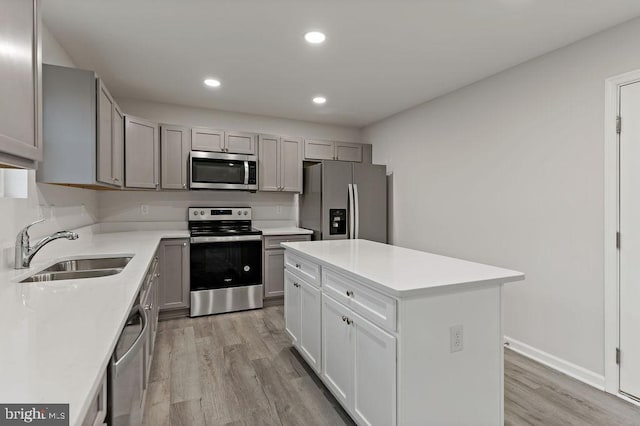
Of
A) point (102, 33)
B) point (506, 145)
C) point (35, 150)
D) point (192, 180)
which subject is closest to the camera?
point (35, 150)

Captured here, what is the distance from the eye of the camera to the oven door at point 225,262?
12.0ft

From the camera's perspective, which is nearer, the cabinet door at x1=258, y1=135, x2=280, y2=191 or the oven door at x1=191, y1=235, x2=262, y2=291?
the oven door at x1=191, y1=235, x2=262, y2=291

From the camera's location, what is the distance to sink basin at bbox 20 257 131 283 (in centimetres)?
177

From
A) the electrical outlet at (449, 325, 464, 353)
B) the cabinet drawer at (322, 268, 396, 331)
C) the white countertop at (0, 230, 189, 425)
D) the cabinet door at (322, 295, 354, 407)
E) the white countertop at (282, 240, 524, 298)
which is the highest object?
the white countertop at (282, 240, 524, 298)

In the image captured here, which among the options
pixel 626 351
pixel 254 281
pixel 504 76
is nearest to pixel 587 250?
pixel 626 351

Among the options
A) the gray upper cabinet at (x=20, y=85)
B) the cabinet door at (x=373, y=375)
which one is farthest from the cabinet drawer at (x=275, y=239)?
the gray upper cabinet at (x=20, y=85)

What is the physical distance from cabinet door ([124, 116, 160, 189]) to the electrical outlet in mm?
3247

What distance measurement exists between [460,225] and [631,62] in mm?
1792

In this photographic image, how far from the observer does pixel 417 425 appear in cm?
148

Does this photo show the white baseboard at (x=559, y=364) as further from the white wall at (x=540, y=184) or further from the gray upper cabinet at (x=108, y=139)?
the gray upper cabinet at (x=108, y=139)

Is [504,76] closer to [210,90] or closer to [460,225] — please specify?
[460,225]

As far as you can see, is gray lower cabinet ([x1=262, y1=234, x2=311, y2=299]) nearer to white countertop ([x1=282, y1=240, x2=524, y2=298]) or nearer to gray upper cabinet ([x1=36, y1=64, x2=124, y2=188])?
white countertop ([x1=282, y1=240, x2=524, y2=298])

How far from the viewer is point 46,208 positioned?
2258 millimetres

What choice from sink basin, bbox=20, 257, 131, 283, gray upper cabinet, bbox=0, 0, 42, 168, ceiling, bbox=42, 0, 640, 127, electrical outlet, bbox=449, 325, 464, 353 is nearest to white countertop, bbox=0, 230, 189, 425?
sink basin, bbox=20, 257, 131, 283
